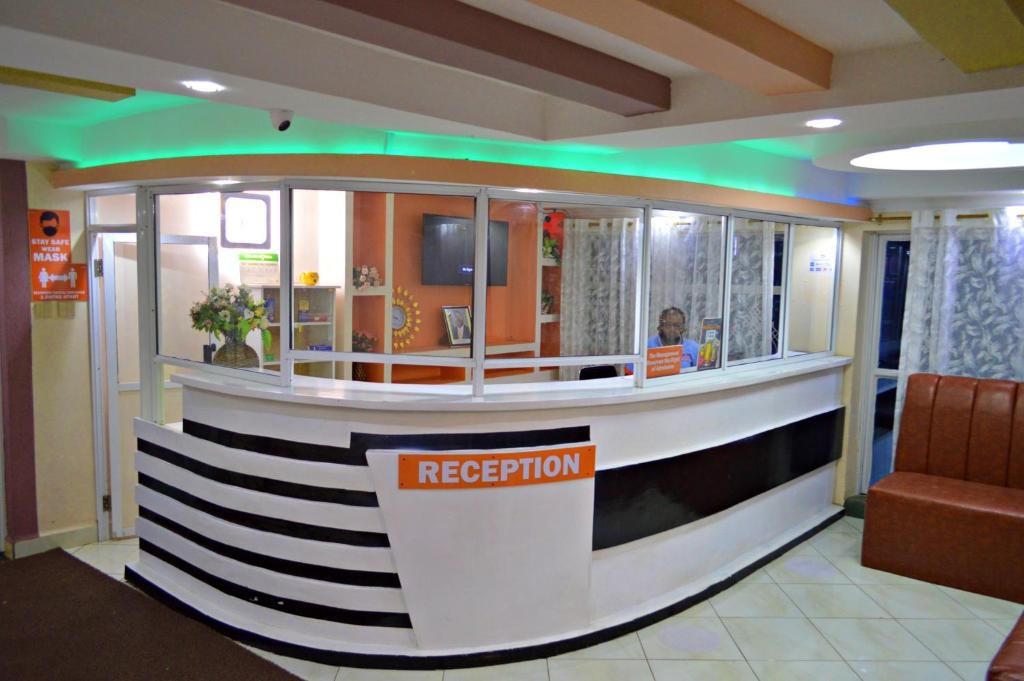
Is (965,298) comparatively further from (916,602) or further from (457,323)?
(457,323)

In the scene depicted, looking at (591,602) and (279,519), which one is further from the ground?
(279,519)

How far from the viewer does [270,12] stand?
2.00 metres

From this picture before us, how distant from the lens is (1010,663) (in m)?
2.70

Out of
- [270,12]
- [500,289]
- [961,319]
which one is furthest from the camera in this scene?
[961,319]

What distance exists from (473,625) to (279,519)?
3.69 ft

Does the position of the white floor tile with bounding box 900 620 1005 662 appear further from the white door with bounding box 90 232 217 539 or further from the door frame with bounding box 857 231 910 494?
the white door with bounding box 90 232 217 539

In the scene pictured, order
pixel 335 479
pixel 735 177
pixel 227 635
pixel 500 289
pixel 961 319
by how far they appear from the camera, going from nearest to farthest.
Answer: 1. pixel 335 479
2. pixel 227 635
3. pixel 500 289
4. pixel 735 177
5. pixel 961 319

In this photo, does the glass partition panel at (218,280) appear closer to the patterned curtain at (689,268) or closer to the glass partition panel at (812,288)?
the patterned curtain at (689,268)

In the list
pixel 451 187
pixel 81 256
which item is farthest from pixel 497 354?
pixel 81 256

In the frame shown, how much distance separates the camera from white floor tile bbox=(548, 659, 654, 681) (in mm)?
3457

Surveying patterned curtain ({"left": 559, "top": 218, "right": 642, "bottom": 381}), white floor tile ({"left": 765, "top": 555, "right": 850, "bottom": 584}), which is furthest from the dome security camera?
white floor tile ({"left": 765, "top": 555, "right": 850, "bottom": 584})

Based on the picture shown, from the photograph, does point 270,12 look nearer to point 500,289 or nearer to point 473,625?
point 500,289

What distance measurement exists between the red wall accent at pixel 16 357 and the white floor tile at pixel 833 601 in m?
5.11

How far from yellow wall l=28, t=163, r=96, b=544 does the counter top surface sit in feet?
4.44
